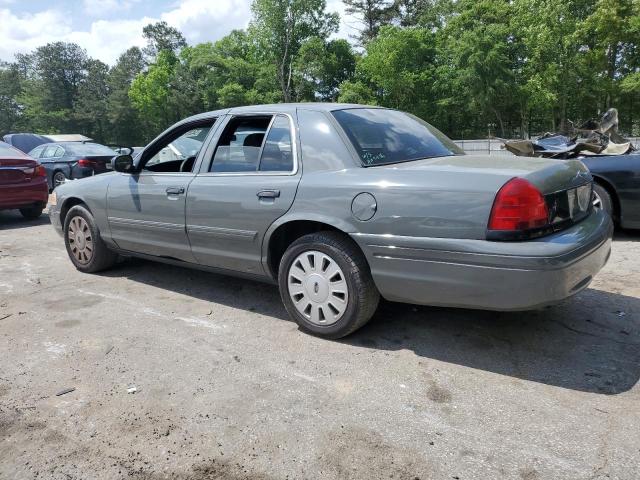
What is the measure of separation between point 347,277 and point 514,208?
3.54 feet

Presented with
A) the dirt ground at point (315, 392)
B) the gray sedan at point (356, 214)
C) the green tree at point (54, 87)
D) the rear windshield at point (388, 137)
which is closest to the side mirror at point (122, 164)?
the gray sedan at point (356, 214)

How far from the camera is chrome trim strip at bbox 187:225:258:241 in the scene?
369 centimetres

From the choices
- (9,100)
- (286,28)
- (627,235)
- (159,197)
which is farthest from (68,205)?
(9,100)

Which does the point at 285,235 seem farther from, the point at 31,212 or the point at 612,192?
the point at 31,212

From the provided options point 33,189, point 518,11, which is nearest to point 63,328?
point 33,189

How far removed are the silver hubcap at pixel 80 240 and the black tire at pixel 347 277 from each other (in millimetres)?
2696

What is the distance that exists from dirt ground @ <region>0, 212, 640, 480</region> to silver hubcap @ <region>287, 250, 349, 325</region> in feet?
0.66

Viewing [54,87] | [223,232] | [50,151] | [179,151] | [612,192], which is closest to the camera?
[223,232]

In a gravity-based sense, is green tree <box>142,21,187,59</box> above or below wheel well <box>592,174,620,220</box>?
above

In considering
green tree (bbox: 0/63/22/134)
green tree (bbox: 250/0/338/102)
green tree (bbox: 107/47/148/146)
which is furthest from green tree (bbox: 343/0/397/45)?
Result: green tree (bbox: 0/63/22/134)

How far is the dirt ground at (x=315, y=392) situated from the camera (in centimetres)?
221

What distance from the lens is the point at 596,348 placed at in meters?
3.17

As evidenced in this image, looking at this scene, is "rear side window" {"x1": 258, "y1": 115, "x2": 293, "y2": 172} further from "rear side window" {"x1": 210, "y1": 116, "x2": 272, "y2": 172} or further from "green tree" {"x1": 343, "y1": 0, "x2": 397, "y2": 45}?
"green tree" {"x1": 343, "y1": 0, "x2": 397, "y2": 45}

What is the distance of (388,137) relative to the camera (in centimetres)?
361
